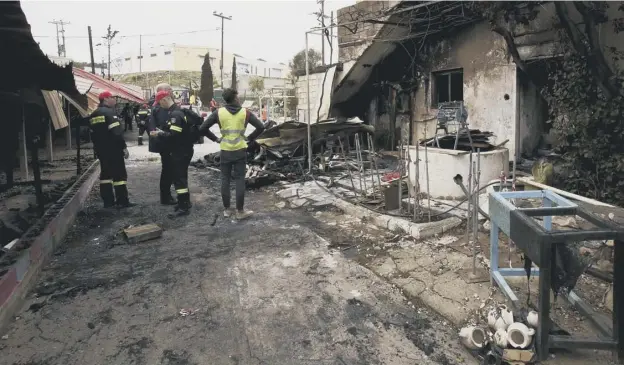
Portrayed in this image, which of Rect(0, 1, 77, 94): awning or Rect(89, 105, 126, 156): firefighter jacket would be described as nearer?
Rect(0, 1, 77, 94): awning

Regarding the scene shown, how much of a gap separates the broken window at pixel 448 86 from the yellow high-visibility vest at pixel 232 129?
279 inches

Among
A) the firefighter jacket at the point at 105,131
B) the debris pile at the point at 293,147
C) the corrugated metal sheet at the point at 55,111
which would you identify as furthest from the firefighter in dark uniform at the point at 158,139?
the corrugated metal sheet at the point at 55,111

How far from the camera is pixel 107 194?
697 cm

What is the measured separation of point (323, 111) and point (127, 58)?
82.7m

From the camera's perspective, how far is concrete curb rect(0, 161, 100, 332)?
132 inches

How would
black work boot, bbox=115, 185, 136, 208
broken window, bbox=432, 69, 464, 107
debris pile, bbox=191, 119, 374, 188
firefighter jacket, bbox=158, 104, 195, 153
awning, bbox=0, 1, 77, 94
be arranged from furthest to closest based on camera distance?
broken window, bbox=432, 69, 464, 107 → debris pile, bbox=191, 119, 374, 188 → black work boot, bbox=115, 185, 136, 208 → firefighter jacket, bbox=158, 104, 195, 153 → awning, bbox=0, 1, 77, 94

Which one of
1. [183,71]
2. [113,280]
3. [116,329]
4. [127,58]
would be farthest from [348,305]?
[127,58]

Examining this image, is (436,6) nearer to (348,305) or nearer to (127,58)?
(348,305)

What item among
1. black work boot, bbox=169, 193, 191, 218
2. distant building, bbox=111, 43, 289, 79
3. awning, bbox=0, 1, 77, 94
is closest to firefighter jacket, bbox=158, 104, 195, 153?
black work boot, bbox=169, 193, 191, 218

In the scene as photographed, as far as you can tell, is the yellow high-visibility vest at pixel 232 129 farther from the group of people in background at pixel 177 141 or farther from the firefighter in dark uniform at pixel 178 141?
the firefighter in dark uniform at pixel 178 141

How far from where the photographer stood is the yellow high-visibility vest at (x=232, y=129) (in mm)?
6137

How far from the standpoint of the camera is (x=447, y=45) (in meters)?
11.1

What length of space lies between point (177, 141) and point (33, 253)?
282cm

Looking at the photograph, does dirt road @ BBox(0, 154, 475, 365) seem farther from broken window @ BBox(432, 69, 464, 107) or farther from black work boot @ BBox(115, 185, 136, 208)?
broken window @ BBox(432, 69, 464, 107)
